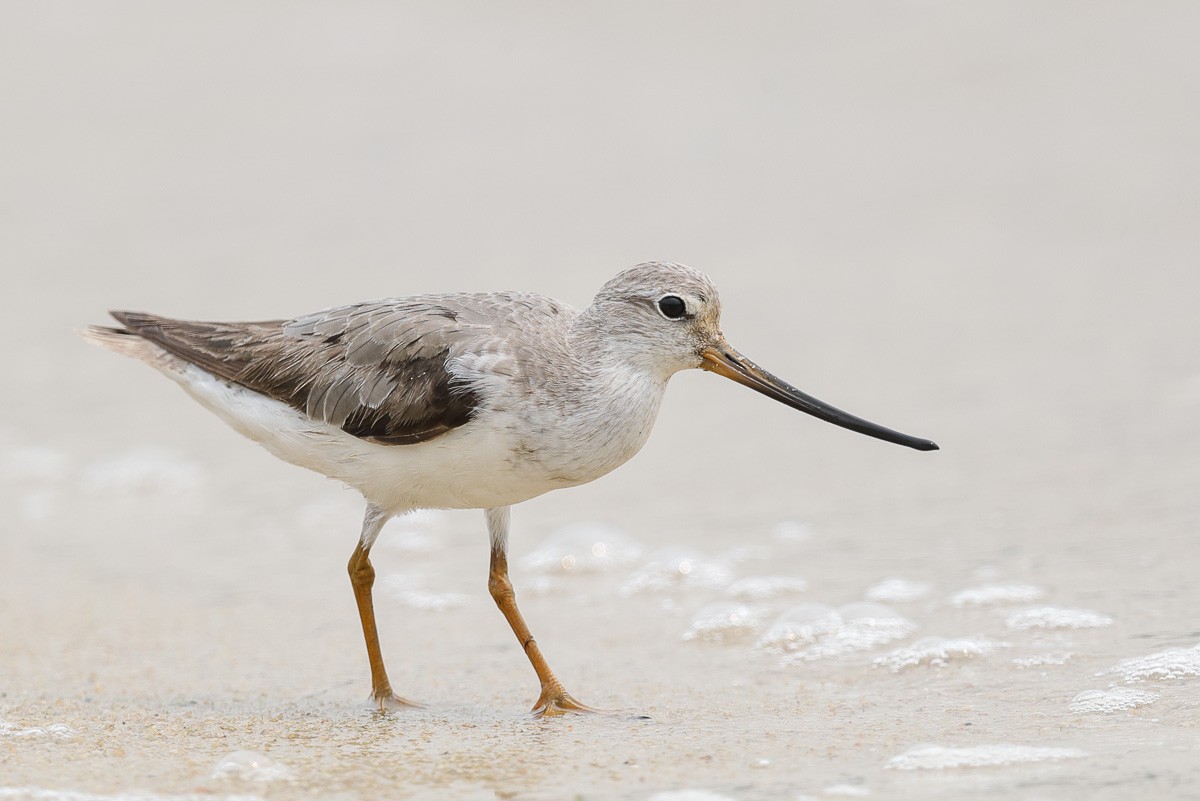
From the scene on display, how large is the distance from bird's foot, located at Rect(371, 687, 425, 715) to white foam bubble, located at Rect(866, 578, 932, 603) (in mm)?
2653

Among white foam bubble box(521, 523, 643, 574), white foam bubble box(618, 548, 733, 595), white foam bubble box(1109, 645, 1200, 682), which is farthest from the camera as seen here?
white foam bubble box(521, 523, 643, 574)

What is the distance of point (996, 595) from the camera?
7.95 meters

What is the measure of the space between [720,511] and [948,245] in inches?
171

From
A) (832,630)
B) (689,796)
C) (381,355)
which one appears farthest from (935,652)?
(381,355)

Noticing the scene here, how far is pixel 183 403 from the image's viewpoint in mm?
12234

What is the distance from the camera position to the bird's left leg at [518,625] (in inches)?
272

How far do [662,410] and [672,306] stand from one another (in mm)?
4579

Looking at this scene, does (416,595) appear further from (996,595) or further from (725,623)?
(996,595)

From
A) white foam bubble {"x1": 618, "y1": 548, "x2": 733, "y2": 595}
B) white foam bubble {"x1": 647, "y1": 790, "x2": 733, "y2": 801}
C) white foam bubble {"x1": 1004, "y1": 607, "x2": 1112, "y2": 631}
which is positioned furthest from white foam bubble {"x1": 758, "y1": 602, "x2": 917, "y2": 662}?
white foam bubble {"x1": 647, "y1": 790, "x2": 733, "y2": 801}

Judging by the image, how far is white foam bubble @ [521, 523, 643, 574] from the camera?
919cm

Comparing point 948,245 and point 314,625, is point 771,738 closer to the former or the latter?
point 314,625

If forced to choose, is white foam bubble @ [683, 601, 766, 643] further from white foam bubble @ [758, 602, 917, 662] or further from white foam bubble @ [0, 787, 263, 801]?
white foam bubble @ [0, 787, 263, 801]

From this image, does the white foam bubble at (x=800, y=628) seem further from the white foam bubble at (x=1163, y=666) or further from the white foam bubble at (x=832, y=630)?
the white foam bubble at (x=1163, y=666)

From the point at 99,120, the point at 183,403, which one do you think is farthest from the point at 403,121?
the point at 183,403
